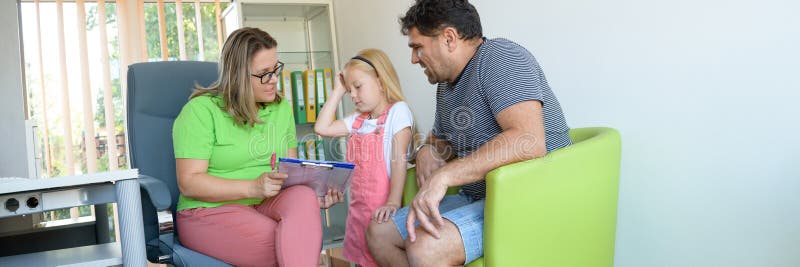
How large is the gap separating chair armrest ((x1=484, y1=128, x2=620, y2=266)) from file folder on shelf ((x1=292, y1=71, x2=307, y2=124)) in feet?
6.62

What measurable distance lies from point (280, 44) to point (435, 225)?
2391 millimetres

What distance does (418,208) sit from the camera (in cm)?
153

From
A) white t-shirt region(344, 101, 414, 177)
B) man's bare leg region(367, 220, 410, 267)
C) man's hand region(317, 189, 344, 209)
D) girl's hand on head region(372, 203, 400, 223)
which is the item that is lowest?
man's bare leg region(367, 220, 410, 267)

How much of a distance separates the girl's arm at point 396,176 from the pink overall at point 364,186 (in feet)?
0.18

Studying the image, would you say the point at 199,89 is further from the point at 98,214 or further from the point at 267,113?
the point at 98,214

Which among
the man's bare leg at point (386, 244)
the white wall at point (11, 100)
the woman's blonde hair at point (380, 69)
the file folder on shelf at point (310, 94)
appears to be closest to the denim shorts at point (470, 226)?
the man's bare leg at point (386, 244)

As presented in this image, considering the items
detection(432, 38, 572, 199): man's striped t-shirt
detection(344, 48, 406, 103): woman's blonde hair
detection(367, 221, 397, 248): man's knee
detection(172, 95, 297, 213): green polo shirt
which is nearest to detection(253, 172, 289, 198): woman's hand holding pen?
detection(172, 95, 297, 213): green polo shirt

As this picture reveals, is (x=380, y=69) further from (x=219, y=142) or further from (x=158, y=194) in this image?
(x=158, y=194)

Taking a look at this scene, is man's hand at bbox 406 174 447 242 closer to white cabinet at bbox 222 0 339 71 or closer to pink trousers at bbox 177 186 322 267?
pink trousers at bbox 177 186 322 267

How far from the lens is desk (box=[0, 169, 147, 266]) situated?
1.66m

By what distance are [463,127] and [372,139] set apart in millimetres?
612

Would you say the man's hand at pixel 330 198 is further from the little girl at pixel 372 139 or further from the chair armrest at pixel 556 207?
the chair armrest at pixel 556 207

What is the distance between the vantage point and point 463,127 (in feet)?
5.84

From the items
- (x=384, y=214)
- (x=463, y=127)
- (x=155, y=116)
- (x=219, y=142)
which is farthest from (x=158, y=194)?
(x=463, y=127)
